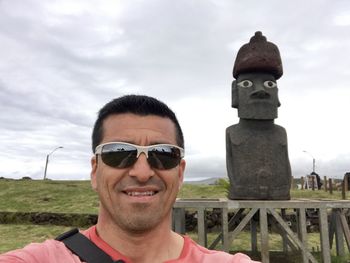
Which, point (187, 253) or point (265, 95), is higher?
point (265, 95)

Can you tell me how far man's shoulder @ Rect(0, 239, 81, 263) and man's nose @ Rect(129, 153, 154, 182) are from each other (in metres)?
0.50

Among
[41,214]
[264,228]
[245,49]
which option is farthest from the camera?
[41,214]

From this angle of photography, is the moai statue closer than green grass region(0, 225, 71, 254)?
Yes

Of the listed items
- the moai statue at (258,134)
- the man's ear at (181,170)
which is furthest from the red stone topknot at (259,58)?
the man's ear at (181,170)

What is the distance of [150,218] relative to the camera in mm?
1997

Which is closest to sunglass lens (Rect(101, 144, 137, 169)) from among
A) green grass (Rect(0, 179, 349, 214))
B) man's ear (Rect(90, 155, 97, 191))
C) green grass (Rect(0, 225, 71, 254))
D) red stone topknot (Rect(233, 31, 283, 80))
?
man's ear (Rect(90, 155, 97, 191))

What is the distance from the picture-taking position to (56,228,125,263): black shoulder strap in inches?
72.6

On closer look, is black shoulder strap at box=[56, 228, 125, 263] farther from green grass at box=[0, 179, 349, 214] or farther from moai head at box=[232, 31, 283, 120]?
green grass at box=[0, 179, 349, 214]

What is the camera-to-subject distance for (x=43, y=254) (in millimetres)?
1810

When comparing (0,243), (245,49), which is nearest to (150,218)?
(245,49)

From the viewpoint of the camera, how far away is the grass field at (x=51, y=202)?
506 inches

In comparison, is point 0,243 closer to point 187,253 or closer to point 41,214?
point 41,214

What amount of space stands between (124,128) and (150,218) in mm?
528

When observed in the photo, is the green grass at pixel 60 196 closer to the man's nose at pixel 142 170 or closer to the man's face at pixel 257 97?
the man's face at pixel 257 97
